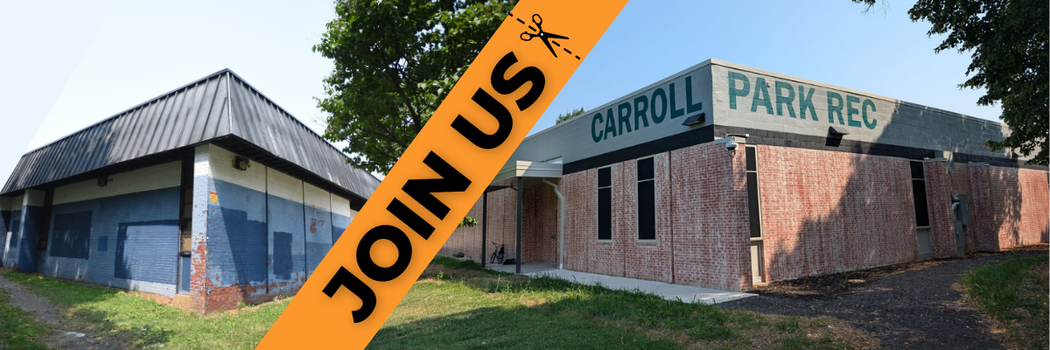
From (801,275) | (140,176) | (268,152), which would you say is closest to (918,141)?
(801,275)

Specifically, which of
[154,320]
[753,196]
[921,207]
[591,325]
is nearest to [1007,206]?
[921,207]

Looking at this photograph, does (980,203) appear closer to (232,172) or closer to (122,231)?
(232,172)

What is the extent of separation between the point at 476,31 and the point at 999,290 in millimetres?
11040

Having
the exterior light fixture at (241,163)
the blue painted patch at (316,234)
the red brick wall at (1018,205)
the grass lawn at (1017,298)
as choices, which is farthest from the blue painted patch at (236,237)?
the red brick wall at (1018,205)

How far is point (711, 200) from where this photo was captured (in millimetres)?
10984

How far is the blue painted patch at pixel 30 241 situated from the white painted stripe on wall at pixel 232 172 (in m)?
10.2

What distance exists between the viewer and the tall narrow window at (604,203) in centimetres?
1421

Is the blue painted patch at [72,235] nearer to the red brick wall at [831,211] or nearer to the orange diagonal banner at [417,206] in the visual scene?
the orange diagonal banner at [417,206]

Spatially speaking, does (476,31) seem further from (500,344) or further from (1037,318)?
(1037,318)

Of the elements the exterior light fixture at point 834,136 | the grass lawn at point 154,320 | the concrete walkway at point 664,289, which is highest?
the exterior light fixture at point 834,136

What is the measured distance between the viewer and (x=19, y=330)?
8.05m

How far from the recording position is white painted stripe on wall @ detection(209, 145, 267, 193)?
431 inches

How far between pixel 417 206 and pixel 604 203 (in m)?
13.3

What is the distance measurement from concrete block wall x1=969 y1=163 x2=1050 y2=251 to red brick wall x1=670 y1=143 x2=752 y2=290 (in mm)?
11895
